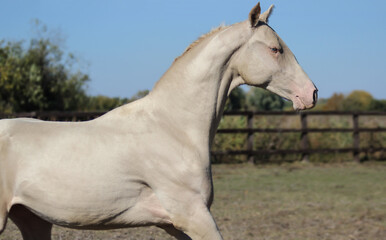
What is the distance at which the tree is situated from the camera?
21.1 metres

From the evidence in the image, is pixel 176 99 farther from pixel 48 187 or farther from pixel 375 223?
pixel 375 223

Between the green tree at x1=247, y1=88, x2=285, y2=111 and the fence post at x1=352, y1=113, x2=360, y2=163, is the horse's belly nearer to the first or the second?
the fence post at x1=352, y1=113, x2=360, y2=163

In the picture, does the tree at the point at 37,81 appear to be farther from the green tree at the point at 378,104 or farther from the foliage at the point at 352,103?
the green tree at the point at 378,104

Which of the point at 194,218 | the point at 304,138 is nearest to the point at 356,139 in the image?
the point at 304,138

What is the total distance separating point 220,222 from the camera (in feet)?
21.3

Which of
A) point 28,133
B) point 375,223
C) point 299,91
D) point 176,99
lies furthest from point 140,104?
point 375,223

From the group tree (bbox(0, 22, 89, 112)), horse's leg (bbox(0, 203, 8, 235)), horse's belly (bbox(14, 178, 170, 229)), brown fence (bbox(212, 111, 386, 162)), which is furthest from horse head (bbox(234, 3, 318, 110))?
tree (bbox(0, 22, 89, 112))

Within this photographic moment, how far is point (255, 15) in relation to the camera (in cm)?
292

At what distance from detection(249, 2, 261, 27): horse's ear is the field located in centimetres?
306

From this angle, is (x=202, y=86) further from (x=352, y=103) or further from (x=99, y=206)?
(x=352, y=103)

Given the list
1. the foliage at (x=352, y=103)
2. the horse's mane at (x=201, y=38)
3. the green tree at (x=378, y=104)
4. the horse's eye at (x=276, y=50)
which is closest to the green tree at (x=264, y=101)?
the foliage at (x=352, y=103)

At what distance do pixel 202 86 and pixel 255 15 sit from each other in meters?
0.52

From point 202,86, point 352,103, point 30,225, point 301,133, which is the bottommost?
point 352,103

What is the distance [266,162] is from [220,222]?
830 cm
